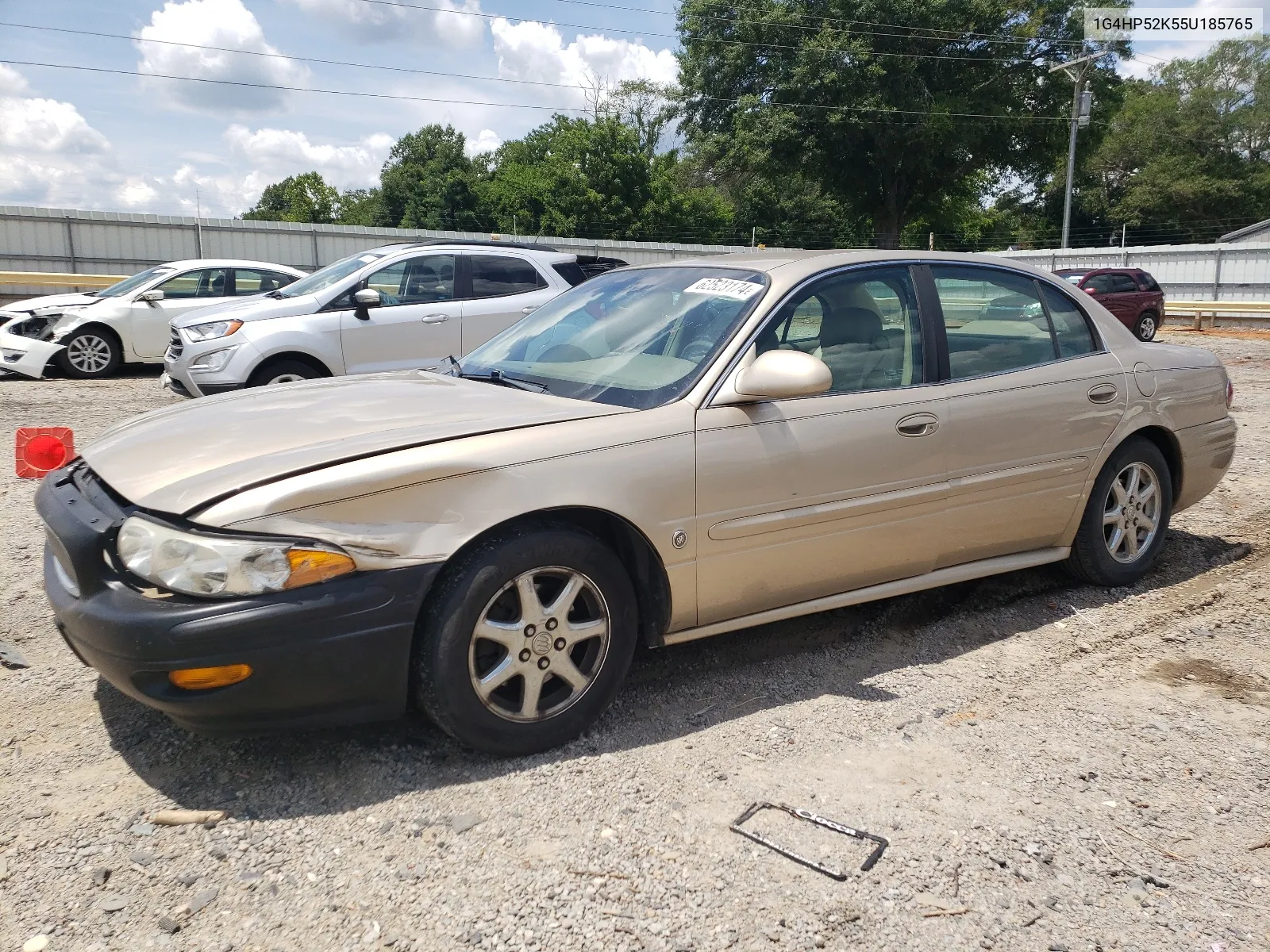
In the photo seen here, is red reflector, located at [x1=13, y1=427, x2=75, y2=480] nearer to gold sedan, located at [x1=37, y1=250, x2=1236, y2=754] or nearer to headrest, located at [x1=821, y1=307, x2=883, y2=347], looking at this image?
gold sedan, located at [x1=37, y1=250, x2=1236, y2=754]

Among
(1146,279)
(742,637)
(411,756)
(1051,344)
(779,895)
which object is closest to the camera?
(779,895)

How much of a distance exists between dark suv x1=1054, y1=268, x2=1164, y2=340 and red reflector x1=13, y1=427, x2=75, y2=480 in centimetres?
2127

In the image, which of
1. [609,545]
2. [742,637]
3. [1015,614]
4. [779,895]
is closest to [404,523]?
[609,545]

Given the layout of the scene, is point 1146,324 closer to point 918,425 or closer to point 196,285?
point 196,285

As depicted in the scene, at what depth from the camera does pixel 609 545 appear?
135 inches

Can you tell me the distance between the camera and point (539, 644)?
317cm

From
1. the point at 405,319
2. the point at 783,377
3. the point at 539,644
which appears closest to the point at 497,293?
the point at 405,319

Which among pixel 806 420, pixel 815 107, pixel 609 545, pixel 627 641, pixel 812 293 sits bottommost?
pixel 627 641

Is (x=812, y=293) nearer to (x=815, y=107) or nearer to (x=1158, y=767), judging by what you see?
(x=1158, y=767)

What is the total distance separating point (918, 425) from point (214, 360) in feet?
23.6

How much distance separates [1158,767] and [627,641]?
5.64 ft

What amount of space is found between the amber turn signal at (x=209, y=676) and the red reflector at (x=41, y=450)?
3.75 m

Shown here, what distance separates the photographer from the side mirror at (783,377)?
3.43 metres

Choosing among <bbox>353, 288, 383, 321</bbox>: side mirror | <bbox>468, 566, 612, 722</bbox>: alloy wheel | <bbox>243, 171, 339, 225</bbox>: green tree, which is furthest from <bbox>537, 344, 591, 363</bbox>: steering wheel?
<bbox>243, 171, 339, 225</bbox>: green tree
